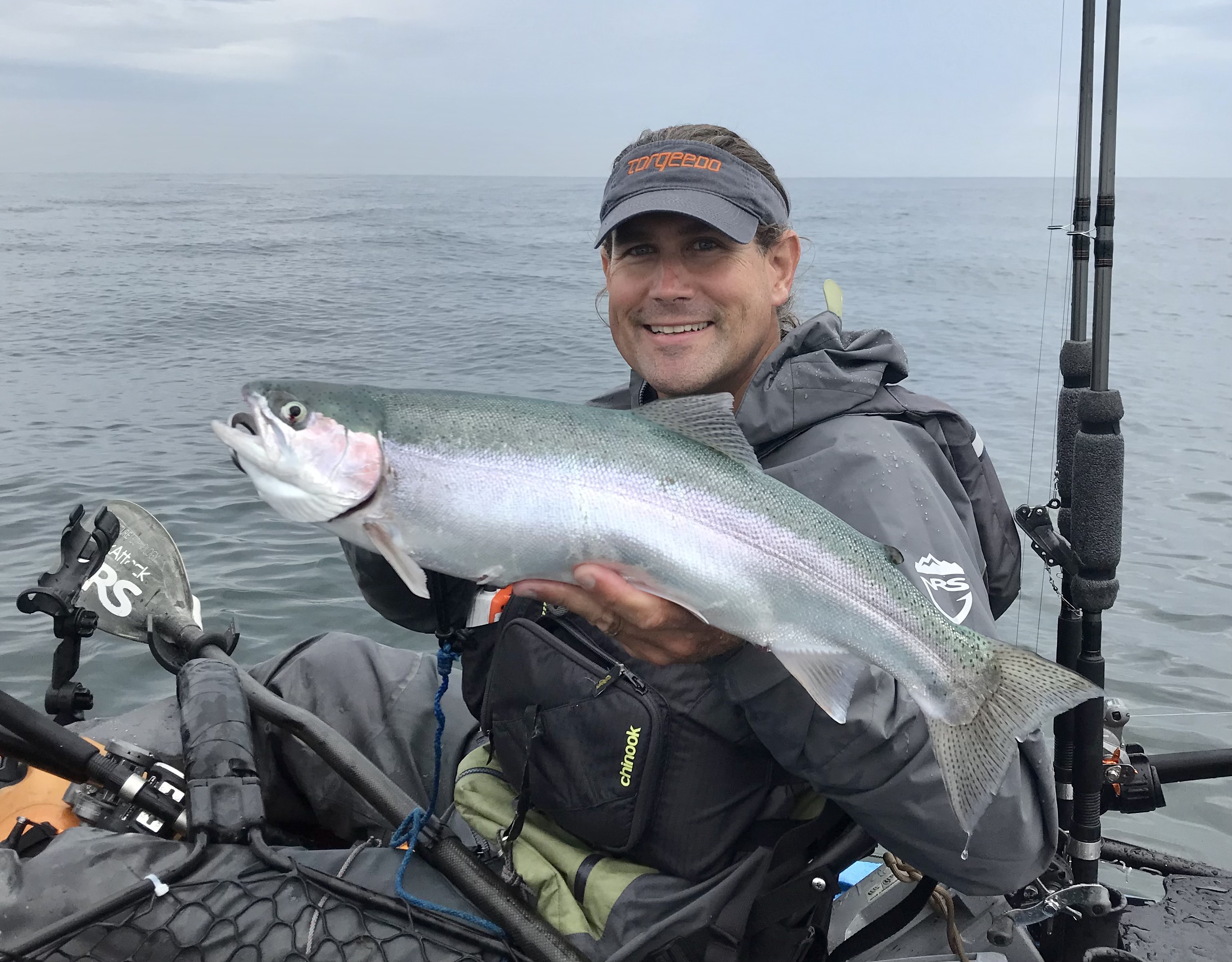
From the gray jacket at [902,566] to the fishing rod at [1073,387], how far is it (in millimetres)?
600

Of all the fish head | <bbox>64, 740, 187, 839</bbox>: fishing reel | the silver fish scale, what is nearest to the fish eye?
the fish head

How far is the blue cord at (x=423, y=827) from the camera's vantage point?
2668 mm

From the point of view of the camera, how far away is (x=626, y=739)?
2643 millimetres

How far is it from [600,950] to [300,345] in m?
17.2

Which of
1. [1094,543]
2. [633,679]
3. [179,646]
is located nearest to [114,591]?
[179,646]

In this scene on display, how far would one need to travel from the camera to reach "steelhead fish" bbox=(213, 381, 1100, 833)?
2.20 m

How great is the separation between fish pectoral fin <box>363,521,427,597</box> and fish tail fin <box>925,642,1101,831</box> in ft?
3.99

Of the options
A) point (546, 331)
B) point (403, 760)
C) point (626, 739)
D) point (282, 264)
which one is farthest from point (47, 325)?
point (626, 739)

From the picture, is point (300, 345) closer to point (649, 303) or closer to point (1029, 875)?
point (649, 303)

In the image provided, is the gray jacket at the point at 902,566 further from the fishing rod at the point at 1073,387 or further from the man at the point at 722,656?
the fishing rod at the point at 1073,387

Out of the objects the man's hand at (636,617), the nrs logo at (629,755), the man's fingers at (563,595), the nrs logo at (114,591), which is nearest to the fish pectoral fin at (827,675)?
the man's hand at (636,617)

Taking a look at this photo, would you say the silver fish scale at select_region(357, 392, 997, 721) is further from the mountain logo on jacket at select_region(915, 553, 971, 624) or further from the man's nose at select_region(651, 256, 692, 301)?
the man's nose at select_region(651, 256, 692, 301)

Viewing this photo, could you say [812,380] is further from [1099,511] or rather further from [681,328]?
[1099,511]

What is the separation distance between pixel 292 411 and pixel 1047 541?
253 centimetres
